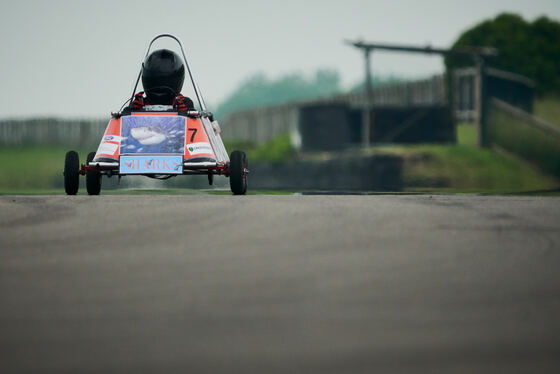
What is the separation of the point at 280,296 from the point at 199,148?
24.8ft

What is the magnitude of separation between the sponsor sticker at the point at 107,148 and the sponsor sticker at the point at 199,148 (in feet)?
3.12

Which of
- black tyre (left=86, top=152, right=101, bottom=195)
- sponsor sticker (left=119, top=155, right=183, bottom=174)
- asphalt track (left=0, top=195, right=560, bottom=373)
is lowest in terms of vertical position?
asphalt track (left=0, top=195, right=560, bottom=373)

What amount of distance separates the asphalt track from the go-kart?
364 cm

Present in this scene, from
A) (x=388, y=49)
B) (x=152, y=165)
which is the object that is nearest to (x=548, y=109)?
(x=388, y=49)

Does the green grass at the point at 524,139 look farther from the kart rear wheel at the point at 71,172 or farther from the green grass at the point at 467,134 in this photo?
the kart rear wheel at the point at 71,172

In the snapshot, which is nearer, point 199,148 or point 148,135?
point 199,148

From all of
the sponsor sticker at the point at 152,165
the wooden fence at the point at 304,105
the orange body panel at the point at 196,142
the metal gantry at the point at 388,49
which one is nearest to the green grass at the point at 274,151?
the wooden fence at the point at 304,105

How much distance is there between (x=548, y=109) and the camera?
27.1m

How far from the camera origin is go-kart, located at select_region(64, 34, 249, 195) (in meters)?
11.5

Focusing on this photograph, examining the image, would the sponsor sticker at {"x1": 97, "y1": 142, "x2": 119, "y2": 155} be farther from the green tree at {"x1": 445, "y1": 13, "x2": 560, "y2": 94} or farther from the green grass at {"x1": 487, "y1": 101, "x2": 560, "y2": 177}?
the green tree at {"x1": 445, "y1": 13, "x2": 560, "y2": 94}

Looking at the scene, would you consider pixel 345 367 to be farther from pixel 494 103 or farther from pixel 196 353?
pixel 494 103

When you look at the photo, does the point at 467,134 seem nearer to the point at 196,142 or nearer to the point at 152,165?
the point at 196,142

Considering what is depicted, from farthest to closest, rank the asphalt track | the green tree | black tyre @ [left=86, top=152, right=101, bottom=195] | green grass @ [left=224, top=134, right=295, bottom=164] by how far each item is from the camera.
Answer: the green tree → green grass @ [left=224, top=134, right=295, bottom=164] → black tyre @ [left=86, top=152, right=101, bottom=195] → the asphalt track

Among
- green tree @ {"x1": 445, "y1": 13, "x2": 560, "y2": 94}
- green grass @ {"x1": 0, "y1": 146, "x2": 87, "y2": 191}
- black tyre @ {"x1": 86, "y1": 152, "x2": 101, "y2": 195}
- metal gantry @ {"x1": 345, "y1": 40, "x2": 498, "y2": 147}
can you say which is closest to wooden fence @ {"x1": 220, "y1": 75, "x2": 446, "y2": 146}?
metal gantry @ {"x1": 345, "y1": 40, "x2": 498, "y2": 147}
